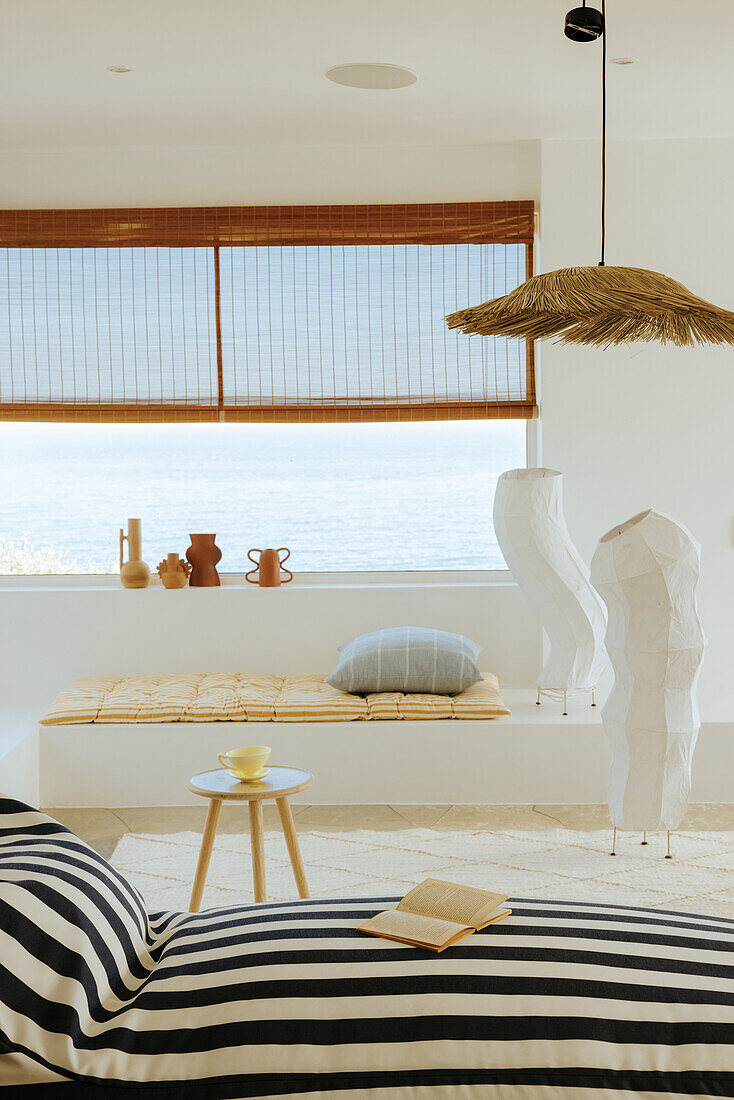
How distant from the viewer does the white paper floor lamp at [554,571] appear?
14.9ft

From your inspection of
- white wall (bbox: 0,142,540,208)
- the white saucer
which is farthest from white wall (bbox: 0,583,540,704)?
the white saucer

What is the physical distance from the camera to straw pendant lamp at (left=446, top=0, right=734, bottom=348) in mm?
2832

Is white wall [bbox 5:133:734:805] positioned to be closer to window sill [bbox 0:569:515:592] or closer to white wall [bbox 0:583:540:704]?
white wall [bbox 0:583:540:704]

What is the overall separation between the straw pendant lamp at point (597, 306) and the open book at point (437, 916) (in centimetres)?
153

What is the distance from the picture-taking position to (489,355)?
546 centimetres

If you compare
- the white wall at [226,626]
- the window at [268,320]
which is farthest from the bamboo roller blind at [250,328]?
the white wall at [226,626]

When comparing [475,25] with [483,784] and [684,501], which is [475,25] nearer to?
[684,501]

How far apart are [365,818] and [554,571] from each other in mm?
1281

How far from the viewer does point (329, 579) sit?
5605 mm

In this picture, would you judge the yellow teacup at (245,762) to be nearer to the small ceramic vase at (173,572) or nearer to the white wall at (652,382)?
the small ceramic vase at (173,572)

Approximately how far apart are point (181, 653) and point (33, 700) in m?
0.73

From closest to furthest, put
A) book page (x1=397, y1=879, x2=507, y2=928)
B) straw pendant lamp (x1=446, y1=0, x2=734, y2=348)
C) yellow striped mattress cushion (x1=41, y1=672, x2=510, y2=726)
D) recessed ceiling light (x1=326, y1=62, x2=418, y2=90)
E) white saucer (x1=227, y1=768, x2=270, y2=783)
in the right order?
book page (x1=397, y1=879, x2=507, y2=928) → straw pendant lamp (x1=446, y1=0, x2=734, y2=348) → white saucer (x1=227, y1=768, x2=270, y2=783) → recessed ceiling light (x1=326, y1=62, x2=418, y2=90) → yellow striped mattress cushion (x1=41, y1=672, x2=510, y2=726)

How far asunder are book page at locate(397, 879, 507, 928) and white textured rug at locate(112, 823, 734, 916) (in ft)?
4.33

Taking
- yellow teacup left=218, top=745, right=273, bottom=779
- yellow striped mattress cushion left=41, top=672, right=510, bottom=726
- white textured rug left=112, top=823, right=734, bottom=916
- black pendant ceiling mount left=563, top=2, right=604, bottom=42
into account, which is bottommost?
white textured rug left=112, top=823, right=734, bottom=916
